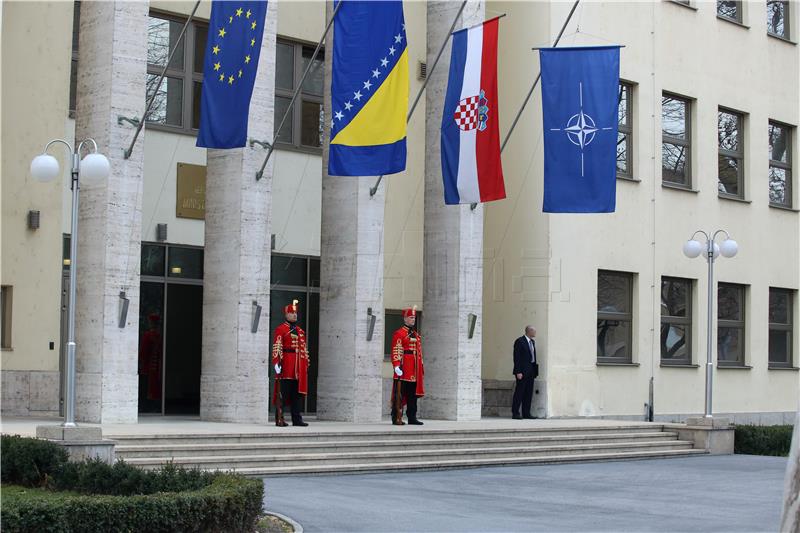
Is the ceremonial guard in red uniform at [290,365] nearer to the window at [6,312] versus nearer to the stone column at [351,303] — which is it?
the stone column at [351,303]

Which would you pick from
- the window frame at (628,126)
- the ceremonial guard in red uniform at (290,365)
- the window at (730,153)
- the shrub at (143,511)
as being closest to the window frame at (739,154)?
the window at (730,153)

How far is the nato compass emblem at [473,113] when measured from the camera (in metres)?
20.0

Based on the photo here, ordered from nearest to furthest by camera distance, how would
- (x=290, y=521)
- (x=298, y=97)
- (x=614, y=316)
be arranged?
1. (x=290, y=521)
2. (x=298, y=97)
3. (x=614, y=316)

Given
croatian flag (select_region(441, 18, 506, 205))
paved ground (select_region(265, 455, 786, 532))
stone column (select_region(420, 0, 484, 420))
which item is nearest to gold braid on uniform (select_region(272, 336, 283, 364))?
paved ground (select_region(265, 455, 786, 532))

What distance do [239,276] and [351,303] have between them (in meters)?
2.41

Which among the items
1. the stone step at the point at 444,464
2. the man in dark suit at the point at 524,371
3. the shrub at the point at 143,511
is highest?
the man in dark suit at the point at 524,371

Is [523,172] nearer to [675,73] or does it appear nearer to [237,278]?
[675,73]

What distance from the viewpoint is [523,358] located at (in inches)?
988

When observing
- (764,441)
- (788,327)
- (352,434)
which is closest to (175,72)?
(352,434)

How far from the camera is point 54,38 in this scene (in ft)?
70.1

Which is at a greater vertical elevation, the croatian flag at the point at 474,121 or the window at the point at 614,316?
the croatian flag at the point at 474,121

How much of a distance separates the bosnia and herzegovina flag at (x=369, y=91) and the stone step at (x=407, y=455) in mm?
4102

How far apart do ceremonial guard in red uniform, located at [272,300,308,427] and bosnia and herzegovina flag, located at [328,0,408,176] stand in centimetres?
276

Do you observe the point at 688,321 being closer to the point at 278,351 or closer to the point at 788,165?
the point at 788,165
